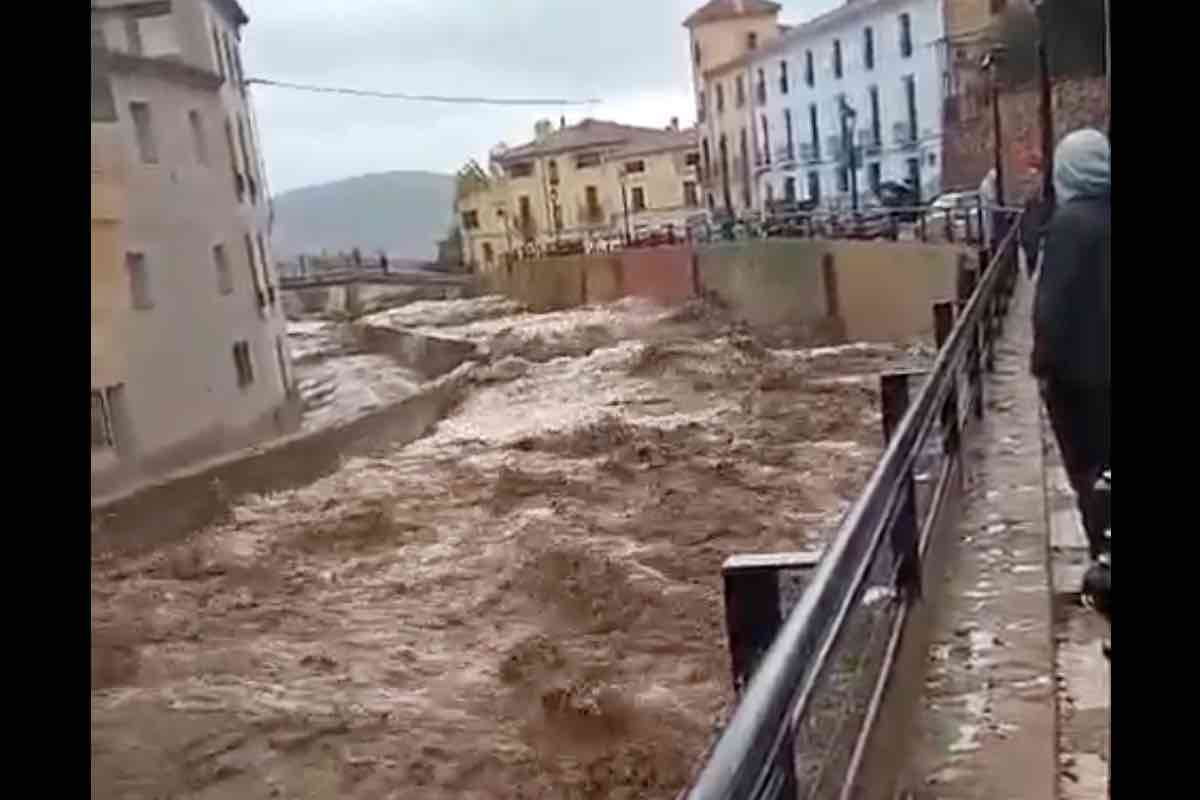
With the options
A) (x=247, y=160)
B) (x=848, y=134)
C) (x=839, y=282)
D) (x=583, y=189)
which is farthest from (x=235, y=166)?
(x=839, y=282)

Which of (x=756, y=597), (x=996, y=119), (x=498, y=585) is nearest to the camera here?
(x=756, y=597)

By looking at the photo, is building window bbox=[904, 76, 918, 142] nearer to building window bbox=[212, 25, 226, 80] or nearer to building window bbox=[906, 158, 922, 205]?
building window bbox=[906, 158, 922, 205]

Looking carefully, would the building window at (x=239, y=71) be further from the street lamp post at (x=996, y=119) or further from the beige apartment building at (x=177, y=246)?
the street lamp post at (x=996, y=119)

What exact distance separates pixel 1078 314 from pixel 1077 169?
0.54 feet

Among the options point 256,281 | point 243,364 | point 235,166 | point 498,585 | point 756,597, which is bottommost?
point 498,585

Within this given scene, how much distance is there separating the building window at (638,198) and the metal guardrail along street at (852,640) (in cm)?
164

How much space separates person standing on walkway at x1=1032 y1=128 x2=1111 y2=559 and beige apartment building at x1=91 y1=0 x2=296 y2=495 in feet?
2.38

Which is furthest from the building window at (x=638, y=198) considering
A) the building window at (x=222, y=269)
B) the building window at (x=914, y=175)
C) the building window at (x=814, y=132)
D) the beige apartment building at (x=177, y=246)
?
the building window at (x=914, y=175)

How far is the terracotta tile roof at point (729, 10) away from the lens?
2.85 m

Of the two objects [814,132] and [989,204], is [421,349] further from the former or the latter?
[814,132]

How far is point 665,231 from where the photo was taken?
4754mm

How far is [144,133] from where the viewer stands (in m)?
1.35

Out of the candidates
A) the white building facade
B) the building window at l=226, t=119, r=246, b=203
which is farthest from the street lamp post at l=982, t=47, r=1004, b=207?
the building window at l=226, t=119, r=246, b=203
